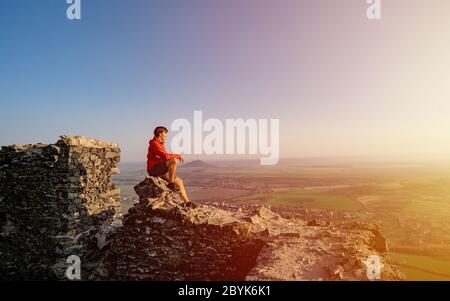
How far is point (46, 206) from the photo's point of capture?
11148 millimetres

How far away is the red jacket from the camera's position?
1188 cm

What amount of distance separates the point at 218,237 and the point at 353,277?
4.05 meters

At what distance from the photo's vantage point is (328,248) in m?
10.1

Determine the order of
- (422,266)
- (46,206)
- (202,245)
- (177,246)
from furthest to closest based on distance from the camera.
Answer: (422,266)
(46,206)
(177,246)
(202,245)

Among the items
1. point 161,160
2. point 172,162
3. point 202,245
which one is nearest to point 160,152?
point 161,160

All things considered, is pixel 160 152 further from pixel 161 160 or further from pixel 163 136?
pixel 163 136

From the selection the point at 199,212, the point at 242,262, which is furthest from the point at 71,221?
the point at 242,262

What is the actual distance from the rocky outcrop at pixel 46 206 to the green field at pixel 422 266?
24763 millimetres

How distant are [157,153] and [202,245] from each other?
141 inches

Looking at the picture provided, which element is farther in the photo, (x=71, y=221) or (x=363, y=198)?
(x=363, y=198)

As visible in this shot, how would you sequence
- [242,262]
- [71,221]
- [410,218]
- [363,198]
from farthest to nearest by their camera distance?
[363,198], [410,218], [71,221], [242,262]

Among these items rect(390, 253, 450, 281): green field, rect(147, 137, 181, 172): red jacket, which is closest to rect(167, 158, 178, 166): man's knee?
rect(147, 137, 181, 172): red jacket

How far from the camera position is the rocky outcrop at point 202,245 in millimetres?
10000

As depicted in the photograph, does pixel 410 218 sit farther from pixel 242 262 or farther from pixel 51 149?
pixel 51 149
